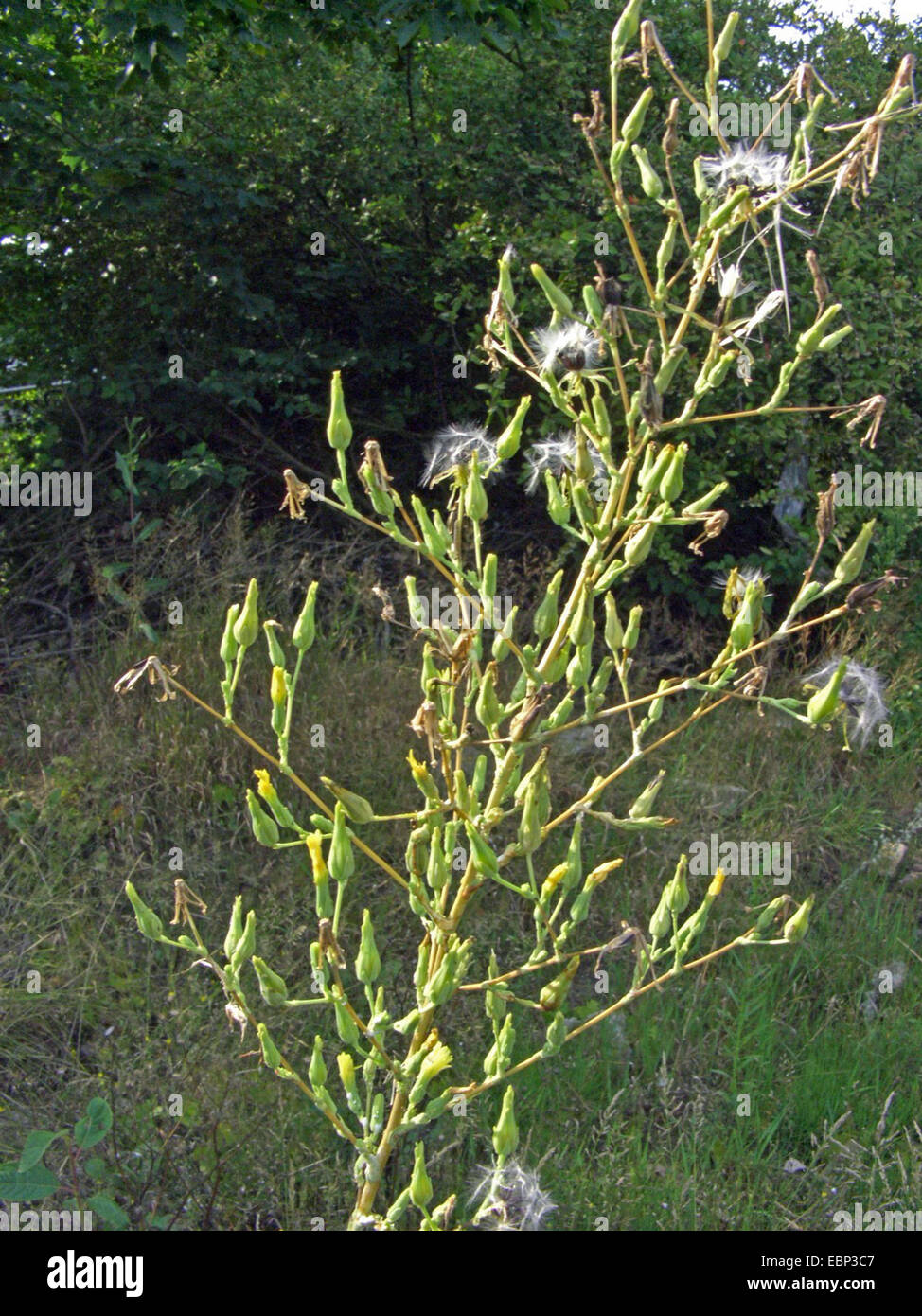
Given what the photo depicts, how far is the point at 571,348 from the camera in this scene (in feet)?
5.46

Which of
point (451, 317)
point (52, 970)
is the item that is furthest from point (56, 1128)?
point (451, 317)

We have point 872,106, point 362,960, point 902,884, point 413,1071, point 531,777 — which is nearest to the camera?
point 531,777

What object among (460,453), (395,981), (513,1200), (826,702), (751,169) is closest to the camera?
(826,702)

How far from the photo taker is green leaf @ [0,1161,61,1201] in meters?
2.00

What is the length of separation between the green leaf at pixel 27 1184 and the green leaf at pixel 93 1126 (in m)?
0.08

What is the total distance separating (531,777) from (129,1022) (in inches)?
A: 80.0

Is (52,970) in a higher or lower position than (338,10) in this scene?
lower

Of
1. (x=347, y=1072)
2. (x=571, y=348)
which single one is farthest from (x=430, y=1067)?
(x=571, y=348)

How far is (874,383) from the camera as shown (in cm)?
499

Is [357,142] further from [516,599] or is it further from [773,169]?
[773,169]

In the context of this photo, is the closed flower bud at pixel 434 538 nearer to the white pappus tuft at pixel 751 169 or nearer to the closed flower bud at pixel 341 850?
the closed flower bud at pixel 341 850

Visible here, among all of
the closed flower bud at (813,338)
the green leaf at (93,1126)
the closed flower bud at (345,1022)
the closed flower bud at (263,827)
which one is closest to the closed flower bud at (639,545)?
the closed flower bud at (813,338)

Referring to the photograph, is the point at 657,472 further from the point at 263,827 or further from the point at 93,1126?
the point at 93,1126

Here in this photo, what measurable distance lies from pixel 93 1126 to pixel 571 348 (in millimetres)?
1537
